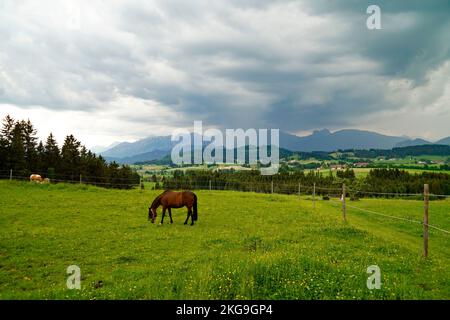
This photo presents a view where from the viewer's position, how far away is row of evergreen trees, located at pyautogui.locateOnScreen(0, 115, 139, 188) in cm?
5012

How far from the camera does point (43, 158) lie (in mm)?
58688

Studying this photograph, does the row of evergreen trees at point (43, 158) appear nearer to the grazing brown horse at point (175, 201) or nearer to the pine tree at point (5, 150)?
the pine tree at point (5, 150)

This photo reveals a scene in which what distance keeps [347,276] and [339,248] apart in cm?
452

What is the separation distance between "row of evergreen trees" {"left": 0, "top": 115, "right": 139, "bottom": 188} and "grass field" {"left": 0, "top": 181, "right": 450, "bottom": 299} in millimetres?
29676

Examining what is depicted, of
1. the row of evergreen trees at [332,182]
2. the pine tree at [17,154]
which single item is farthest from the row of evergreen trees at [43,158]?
the row of evergreen trees at [332,182]

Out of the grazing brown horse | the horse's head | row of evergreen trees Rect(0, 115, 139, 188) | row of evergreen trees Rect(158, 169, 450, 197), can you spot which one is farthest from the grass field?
row of evergreen trees Rect(158, 169, 450, 197)

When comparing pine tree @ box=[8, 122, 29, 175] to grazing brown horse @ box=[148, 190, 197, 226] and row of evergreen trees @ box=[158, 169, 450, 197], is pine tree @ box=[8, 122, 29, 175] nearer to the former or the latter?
row of evergreen trees @ box=[158, 169, 450, 197]

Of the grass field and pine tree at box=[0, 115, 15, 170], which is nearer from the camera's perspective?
the grass field

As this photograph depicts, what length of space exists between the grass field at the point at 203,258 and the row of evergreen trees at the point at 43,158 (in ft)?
97.4

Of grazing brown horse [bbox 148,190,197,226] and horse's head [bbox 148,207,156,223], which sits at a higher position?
grazing brown horse [bbox 148,190,197,226]

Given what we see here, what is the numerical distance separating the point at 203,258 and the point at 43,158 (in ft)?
195

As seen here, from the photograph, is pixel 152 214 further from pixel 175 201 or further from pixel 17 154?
pixel 17 154

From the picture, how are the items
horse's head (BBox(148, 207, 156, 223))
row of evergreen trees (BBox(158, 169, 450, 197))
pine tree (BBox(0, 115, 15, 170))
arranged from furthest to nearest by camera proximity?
row of evergreen trees (BBox(158, 169, 450, 197)) < pine tree (BBox(0, 115, 15, 170)) < horse's head (BBox(148, 207, 156, 223))
